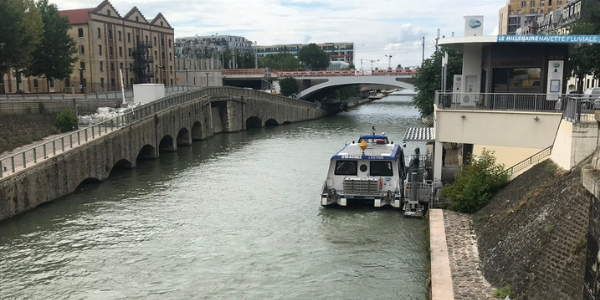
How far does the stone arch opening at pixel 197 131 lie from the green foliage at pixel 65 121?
16.9 m

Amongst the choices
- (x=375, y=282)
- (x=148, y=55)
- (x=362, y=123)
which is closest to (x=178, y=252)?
(x=375, y=282)

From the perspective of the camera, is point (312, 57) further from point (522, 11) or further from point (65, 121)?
point (65, 121)

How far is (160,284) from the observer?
1628 cm

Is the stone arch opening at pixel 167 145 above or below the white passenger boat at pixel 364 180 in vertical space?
below

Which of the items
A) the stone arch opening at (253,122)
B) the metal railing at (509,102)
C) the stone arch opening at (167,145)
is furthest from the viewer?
the stone arch opening at (253,122)

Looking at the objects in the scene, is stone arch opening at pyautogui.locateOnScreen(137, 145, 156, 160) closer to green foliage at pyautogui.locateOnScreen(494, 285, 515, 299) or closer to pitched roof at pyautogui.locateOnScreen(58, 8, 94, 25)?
green foliage at pyautogui.locateOnScreen(494, 285, 515, 299)

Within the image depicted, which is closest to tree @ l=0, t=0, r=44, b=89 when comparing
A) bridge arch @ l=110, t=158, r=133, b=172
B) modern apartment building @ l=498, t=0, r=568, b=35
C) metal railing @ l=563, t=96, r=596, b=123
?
bridge arch @ l=110, t=158, r=133, b=172

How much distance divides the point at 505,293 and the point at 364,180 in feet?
37.7

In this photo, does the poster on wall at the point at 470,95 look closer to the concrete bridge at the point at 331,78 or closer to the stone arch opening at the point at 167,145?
the stone arch opening at the point at 167,145

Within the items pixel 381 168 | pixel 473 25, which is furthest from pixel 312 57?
pixel 381 168

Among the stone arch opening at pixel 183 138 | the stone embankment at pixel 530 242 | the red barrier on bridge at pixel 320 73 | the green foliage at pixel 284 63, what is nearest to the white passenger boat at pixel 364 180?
the stone embankment at pixel 530 242

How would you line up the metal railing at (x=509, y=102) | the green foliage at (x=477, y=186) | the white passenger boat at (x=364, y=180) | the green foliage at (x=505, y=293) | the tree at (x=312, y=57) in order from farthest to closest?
the tree at (x=312, y=57) < the white passenger boat at (x=364, y=180) < the metal railing at (x=509, y=102) < the green foliage at (x=477, y=186) < the green foliage at (x=505, y=293)

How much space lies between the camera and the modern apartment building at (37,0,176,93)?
233 ft

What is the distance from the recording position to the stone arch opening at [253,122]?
224 ft
